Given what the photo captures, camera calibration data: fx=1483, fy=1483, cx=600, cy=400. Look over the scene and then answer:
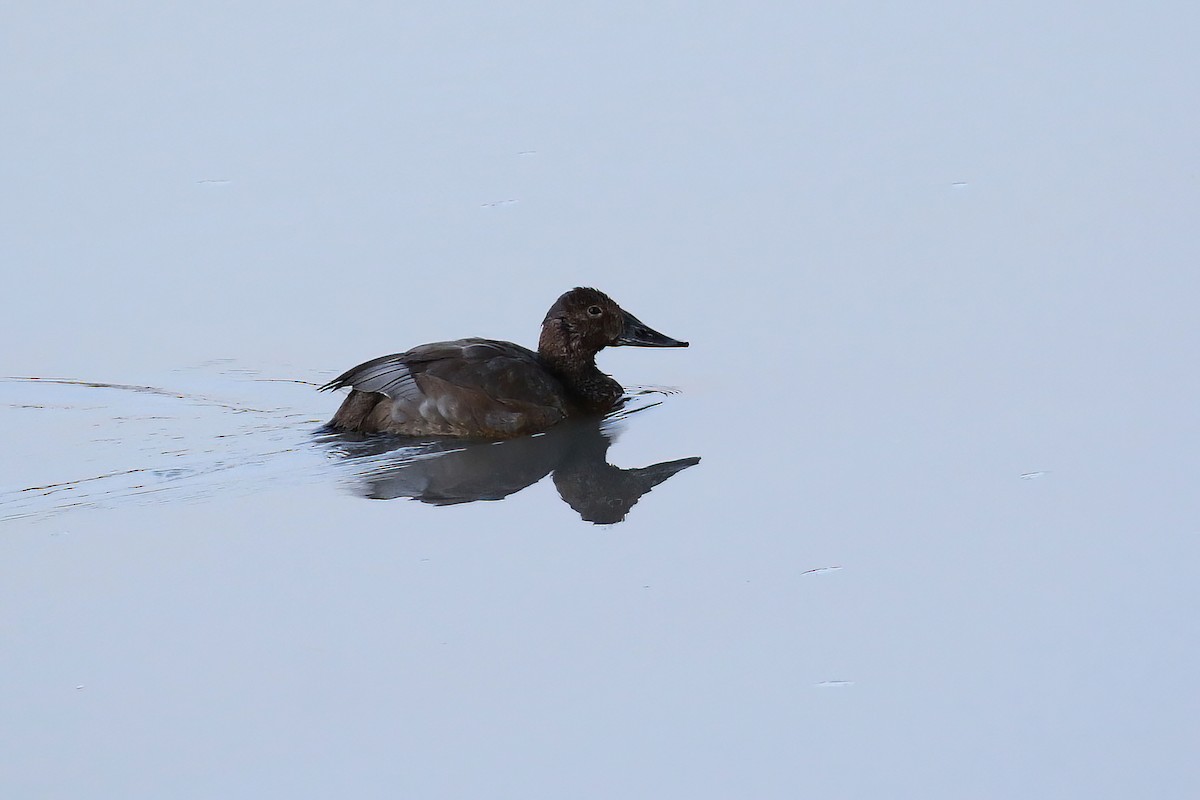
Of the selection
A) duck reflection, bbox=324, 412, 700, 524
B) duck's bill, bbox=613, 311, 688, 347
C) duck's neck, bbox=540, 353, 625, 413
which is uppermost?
duck's bill, bbox=613, 311, 688, 347

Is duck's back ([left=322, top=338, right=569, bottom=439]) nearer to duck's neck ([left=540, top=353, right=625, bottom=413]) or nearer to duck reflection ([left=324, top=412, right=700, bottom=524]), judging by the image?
duck reflection ([left=324, top=412, right=700, bottom=524])

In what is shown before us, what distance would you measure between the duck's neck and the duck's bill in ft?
0.69

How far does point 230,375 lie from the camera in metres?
7.93

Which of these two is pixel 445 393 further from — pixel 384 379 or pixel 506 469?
pixel 506 469

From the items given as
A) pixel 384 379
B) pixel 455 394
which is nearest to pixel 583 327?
pixel 455 394

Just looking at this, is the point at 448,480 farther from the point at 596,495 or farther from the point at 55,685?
the point at 55,685

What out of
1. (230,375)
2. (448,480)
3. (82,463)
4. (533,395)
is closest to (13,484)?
(82,463)

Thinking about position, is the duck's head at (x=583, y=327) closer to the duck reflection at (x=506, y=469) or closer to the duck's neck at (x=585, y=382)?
the duck's neck at (x=585, y=382)

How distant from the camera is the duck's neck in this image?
7.82m

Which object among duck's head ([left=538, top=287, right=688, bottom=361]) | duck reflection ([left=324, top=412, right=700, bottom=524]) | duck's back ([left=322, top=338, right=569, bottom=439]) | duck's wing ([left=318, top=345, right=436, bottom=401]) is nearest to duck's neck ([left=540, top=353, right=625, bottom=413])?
duck's head ([left=538, top=287, right=688, bottom=361])

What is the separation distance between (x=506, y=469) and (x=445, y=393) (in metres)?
0.63

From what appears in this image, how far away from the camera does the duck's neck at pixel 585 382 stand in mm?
7824

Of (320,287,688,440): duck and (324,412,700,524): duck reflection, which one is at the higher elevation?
(320,287,688,440): duck

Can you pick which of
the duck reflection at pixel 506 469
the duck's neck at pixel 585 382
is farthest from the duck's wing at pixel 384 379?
the duck's neck at pixel 585 382
